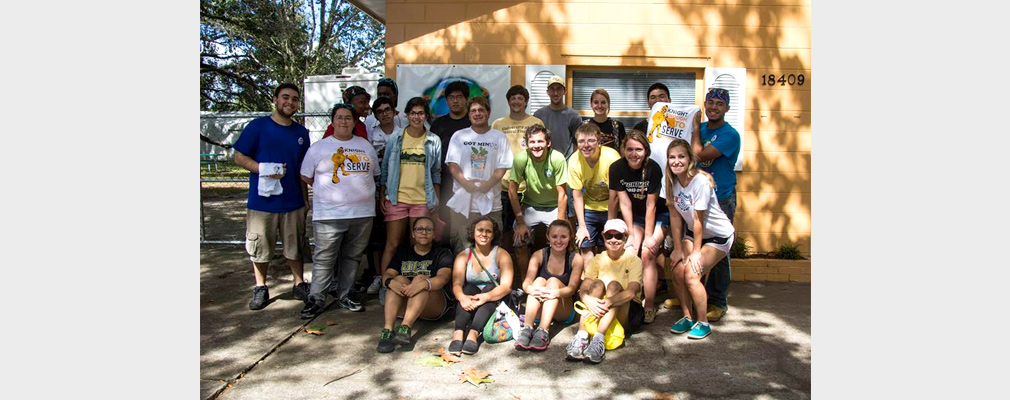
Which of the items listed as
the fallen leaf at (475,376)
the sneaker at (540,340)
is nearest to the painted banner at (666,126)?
the sneaker at (540,340)

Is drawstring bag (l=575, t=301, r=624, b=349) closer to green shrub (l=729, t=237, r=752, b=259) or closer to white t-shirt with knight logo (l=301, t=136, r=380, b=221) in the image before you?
white t-shirt with knight logo (l=301, t=136, r=380, b=221)

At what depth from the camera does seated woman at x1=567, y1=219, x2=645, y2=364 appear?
4480 millimetres

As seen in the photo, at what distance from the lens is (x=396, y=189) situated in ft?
17.6

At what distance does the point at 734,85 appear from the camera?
702cm

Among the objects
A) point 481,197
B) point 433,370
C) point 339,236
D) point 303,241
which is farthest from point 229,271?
point 433,370

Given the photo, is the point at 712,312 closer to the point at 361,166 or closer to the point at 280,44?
the point at 361,166

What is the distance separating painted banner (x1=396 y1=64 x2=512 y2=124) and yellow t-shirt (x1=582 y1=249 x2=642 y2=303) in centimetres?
275

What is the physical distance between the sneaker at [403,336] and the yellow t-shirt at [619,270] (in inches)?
51.8

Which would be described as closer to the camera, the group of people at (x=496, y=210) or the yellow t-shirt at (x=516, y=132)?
the group of people at (x=496, y=210)

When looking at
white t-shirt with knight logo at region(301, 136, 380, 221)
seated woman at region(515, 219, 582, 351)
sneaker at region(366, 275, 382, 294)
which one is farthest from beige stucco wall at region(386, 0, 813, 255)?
seated woman at region(515, 219, 582, 351)

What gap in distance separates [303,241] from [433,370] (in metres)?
2.19

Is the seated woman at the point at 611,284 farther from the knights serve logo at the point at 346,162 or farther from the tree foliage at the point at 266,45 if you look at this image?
the tree foliage at the point at 266,45

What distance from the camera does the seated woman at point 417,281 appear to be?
15.5ft

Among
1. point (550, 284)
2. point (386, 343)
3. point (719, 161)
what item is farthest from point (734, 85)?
point (386, 343)
